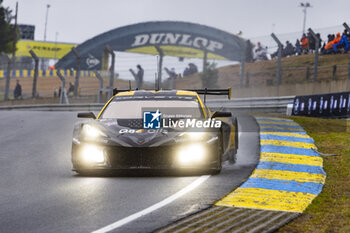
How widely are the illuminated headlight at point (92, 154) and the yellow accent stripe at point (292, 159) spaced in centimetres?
280

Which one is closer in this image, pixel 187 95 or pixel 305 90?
pixel 187 95

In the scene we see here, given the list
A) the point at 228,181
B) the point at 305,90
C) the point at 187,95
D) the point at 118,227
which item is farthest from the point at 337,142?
the point at 305,90

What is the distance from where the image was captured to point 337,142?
12133mm

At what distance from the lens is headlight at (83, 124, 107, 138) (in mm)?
8047

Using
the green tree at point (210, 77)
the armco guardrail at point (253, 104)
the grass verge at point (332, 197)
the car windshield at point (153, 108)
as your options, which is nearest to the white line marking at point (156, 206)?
the car windshield at point (153, 108)

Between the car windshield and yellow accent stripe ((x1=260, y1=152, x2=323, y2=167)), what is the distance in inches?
58.8

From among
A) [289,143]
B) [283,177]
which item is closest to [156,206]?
[283,177]

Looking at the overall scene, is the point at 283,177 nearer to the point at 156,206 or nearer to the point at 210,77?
the point at 156,206

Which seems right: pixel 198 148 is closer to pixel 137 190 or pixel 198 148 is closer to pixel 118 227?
pixel 137 190

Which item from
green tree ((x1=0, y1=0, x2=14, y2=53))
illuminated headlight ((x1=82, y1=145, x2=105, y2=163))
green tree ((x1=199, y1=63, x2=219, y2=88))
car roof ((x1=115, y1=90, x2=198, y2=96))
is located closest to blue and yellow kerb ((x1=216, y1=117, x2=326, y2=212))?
car roof ((x1=115, y1=90, x2=198, y2=96))

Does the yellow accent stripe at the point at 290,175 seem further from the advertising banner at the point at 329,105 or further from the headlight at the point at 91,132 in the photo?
the advertising banner at the point at 329,105

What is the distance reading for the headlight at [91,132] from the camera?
805 centimetres

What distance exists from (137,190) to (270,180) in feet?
5.77

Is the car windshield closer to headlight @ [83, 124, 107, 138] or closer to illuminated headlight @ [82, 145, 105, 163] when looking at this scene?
headlight @ [83, 124, 107, 138]
